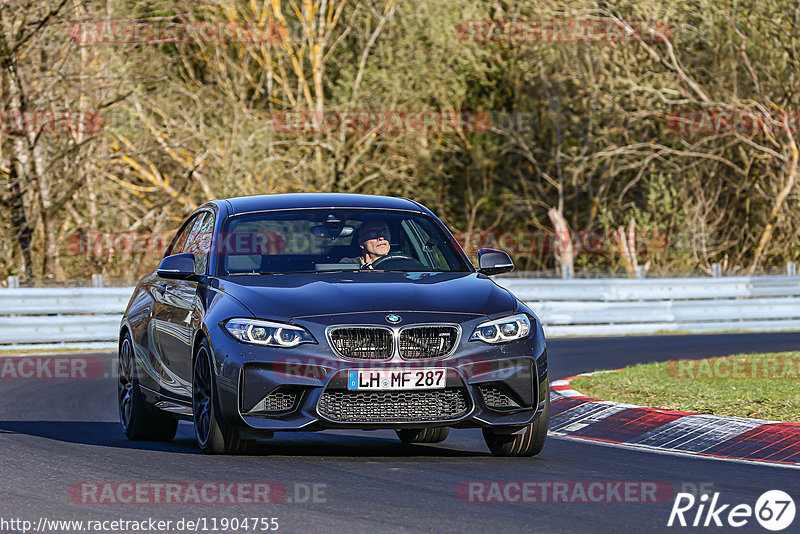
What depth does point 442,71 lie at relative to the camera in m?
36.8

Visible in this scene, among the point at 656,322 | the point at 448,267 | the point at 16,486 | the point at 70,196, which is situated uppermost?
the point at 448,267

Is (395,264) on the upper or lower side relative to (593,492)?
upper

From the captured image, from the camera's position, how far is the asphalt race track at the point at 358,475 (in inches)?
254

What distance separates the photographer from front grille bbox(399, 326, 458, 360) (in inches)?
316

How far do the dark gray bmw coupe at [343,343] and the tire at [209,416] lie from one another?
0.01 meters

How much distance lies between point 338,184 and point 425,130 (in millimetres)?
3508

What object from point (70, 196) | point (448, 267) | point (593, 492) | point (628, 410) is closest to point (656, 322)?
point (70, 196)

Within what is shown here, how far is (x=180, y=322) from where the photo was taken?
920cm

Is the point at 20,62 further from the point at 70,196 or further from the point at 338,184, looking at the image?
the point at 338,184

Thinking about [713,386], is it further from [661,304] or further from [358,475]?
[661,304]

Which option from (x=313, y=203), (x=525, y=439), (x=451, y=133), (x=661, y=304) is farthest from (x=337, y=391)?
(x=451, y=133)

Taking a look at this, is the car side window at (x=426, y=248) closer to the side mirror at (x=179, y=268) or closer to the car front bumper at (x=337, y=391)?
the car front bumper at (x=337, y=391)

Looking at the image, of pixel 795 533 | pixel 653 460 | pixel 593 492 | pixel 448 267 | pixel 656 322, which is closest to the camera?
pixel 795 533

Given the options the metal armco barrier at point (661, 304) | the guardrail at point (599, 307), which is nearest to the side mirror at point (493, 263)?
the guardrail at point (599, 307)
